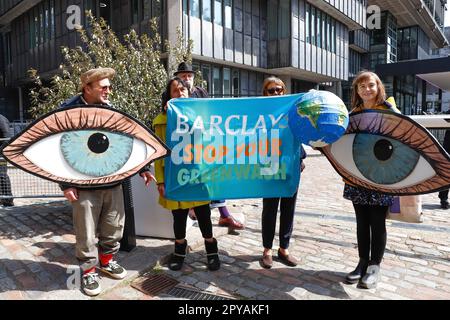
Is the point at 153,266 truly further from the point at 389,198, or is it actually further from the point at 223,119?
the point at 389,198

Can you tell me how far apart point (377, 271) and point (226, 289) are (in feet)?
4.79

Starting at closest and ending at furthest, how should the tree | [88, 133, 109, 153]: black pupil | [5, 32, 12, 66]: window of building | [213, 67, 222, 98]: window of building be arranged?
1. [88, 133, 109, 153]: black pupil
2. the tree
3. [213, 67, 222, 98]: window of building
4. [5, 32, 12, 66]: window of building

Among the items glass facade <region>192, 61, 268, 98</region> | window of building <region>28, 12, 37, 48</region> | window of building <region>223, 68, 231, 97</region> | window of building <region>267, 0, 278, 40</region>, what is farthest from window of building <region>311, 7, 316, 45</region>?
window of building <region>28, 12, 37, 48</region>

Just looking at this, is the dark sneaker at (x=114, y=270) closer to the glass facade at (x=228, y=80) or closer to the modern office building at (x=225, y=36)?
the modern office building at (x=225, y=36)

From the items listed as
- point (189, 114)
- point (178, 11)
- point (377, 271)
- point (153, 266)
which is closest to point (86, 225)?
point (153, 266)

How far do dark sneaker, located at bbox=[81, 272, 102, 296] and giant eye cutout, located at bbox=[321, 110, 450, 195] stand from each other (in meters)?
2.51

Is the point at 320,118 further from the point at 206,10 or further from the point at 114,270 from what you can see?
the point at 206,10

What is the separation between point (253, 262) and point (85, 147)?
2.19 meters

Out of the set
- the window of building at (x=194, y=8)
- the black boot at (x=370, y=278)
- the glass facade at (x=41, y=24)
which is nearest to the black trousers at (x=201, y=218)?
the black boot at (x=370, y=278)

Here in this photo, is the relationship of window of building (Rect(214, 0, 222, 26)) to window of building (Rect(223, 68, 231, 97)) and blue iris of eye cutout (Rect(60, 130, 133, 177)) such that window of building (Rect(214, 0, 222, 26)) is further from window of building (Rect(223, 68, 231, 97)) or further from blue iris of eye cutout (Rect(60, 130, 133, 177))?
blue iris of eye cutout (Rect(60, 130, 133, 177))

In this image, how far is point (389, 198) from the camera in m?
3.35

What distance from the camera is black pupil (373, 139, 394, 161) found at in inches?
128

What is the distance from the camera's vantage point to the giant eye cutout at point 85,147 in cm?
312

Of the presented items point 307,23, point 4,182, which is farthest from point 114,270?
point 307,23
